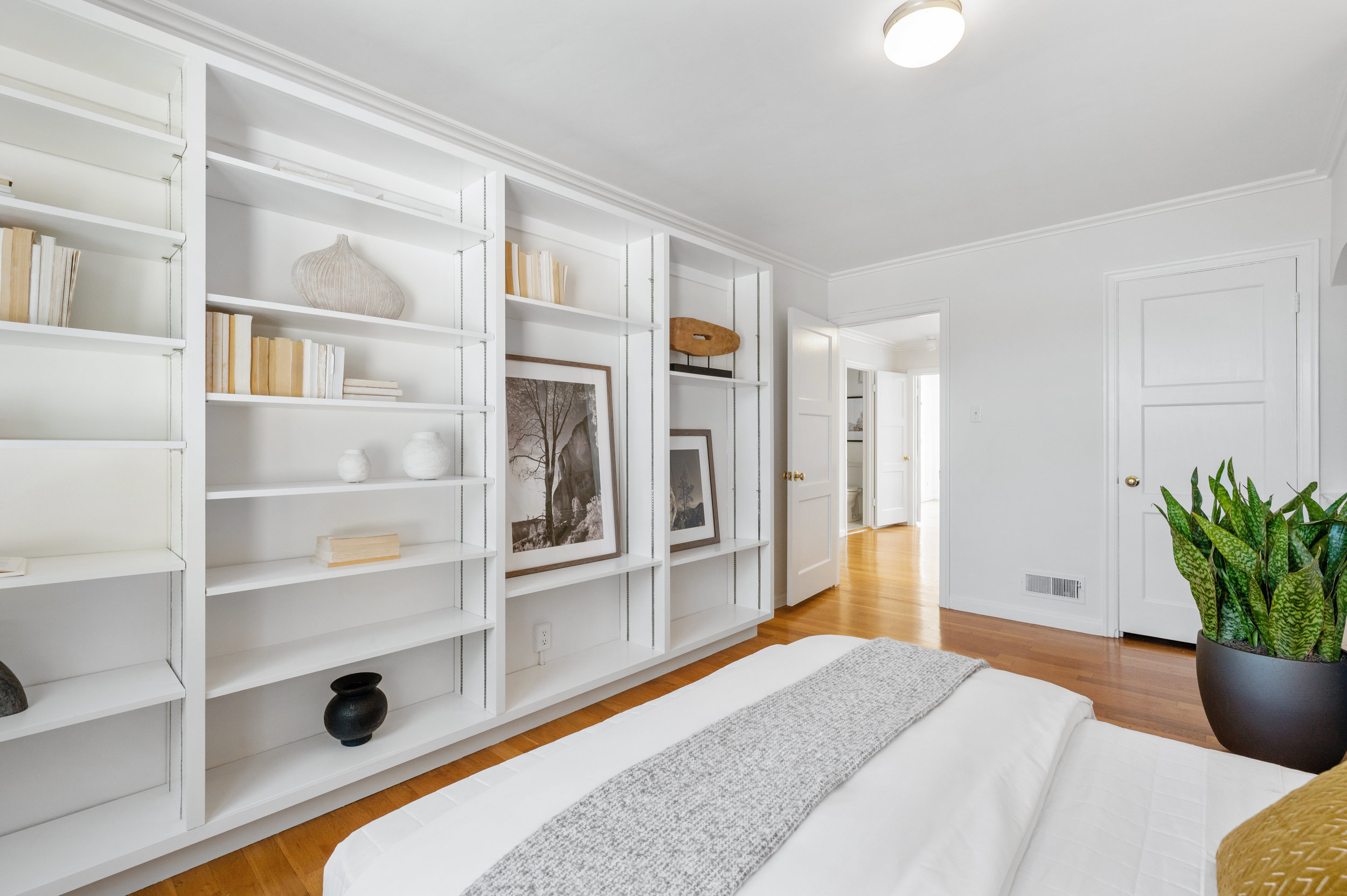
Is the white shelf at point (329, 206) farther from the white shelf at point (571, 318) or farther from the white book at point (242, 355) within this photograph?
the white book at point (242, 355)

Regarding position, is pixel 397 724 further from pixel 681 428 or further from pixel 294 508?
pixel 681 428

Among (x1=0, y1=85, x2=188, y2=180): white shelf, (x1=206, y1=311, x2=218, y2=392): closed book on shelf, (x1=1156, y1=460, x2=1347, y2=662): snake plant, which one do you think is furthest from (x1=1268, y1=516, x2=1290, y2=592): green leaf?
(x1=0, y1=85, x2=188, y2=180): white shelf

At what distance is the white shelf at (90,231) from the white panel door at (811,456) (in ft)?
11.0

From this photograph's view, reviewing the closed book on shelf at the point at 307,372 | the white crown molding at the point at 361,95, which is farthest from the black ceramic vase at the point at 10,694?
the white crown molding at the point at 361,95

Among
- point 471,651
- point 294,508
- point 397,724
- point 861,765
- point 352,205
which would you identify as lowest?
point 397,724

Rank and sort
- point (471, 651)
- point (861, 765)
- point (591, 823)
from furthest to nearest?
1. point (471, 651)
2. point (861, 765)
3. point (591, 823)

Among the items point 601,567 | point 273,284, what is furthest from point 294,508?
point 601,567

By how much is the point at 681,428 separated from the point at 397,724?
2.05 meters

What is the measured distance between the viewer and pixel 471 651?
2.45 m

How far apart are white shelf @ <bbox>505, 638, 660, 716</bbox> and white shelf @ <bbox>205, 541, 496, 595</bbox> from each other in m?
0.62

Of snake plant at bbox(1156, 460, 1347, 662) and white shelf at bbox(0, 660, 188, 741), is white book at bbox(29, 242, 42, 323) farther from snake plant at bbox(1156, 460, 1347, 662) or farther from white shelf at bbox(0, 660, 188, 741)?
snake plant at bbox(1156, 460, 1347, 662)

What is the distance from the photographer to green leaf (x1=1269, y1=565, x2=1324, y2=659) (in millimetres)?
1612

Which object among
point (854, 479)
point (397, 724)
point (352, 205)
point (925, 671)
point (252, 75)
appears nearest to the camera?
point (925, 671)

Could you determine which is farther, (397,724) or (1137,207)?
(1137,207)
